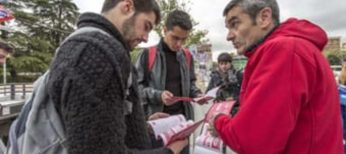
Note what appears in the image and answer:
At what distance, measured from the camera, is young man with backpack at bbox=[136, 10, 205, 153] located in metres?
3.87

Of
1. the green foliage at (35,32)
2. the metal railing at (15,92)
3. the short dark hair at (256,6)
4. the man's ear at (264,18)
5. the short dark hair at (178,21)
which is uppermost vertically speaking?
the green foliage at (35,32)

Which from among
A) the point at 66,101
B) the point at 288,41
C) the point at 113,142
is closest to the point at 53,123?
the point at 66,101

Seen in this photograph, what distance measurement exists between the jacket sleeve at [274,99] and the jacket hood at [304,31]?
0.15m

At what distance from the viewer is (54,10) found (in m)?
64.2

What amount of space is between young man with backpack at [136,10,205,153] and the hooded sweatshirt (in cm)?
175

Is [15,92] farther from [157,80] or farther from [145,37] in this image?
[145,37]

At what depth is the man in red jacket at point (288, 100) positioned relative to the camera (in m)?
A: 1.94

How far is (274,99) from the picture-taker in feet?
6.37

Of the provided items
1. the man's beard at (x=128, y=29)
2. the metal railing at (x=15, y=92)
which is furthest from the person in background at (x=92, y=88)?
the metal railing at (x=15, y=92)

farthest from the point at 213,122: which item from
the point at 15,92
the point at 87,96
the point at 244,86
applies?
the point at 15,92

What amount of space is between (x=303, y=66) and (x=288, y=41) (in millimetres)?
124

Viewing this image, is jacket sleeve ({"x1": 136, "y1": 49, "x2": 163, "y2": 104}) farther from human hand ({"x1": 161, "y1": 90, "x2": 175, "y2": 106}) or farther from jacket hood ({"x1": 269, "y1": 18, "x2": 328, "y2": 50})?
jacket hood ({"x1": 269, "y1": 18, "x2": 328, "y2": 50})

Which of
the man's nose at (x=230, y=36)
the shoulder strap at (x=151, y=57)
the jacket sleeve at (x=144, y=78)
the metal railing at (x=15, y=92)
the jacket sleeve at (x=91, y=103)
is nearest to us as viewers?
the jacket sleeve at (x=91, y=103)

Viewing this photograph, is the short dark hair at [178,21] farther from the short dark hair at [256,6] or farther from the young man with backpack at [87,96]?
the young man with backpack at [87,96]
